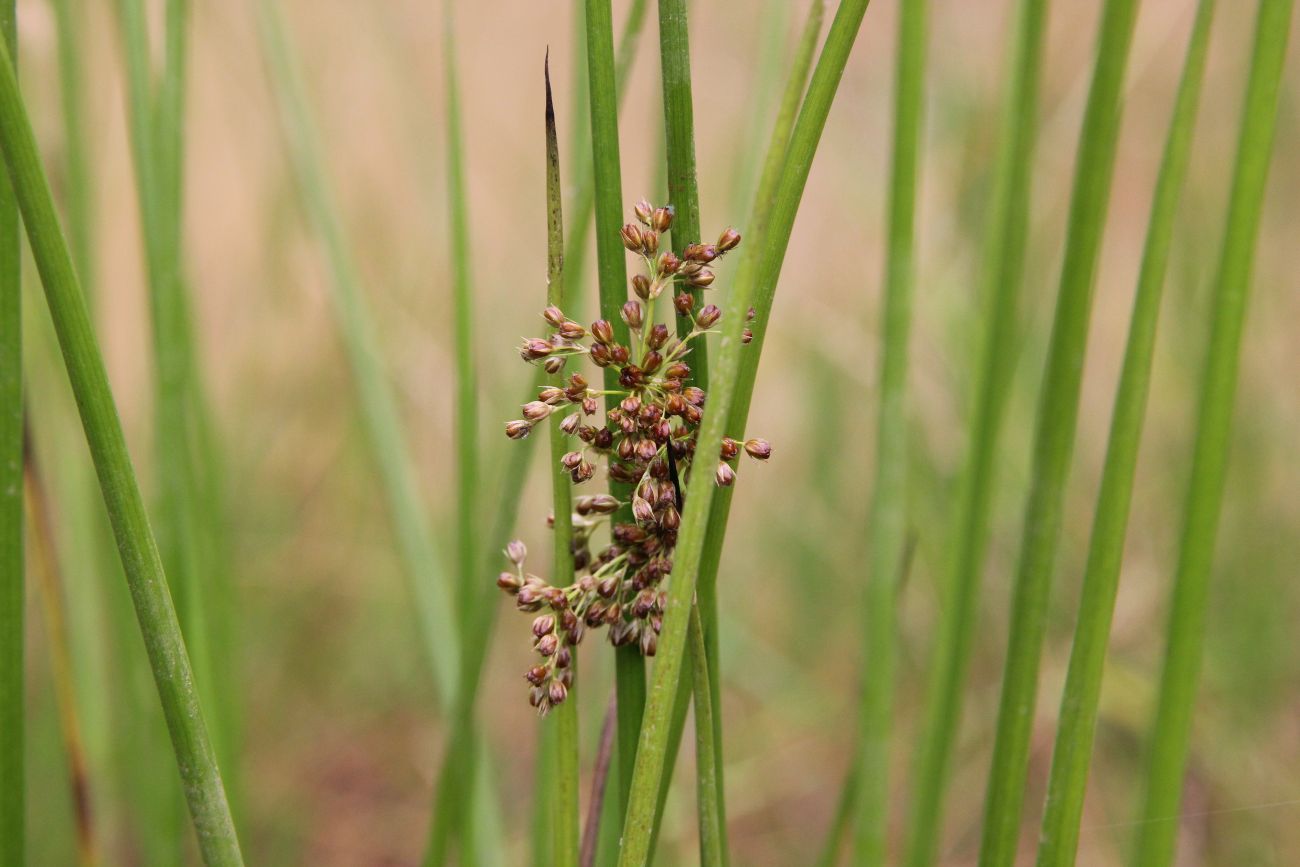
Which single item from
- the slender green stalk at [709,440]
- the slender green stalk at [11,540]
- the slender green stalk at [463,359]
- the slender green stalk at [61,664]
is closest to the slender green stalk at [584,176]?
the slender green stalk at [463,359]

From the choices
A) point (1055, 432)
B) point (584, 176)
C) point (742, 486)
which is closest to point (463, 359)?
point (584, 176)

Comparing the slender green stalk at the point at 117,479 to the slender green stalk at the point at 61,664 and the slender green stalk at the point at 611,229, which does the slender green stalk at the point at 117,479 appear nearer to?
the slender green stalk at the point at 611,229

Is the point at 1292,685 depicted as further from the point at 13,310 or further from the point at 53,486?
the point at 53,486

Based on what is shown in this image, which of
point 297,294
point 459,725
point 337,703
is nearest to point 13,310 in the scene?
point 459,725

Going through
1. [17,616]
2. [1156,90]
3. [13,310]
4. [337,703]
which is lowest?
[337,703]

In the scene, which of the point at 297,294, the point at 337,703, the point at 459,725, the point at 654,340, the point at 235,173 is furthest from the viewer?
the point at 235,173

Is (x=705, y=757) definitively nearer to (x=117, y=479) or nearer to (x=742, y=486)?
(x=117, y=479)
